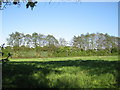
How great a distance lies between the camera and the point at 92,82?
3.88 m

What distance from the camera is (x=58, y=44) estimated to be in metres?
37.2

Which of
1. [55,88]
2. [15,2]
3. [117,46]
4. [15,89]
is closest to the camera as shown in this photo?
[15,2]

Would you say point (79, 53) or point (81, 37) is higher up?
point (81, 37)

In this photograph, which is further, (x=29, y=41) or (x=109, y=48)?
(x=109, y=48)

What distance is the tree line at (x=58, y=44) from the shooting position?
29.6 m

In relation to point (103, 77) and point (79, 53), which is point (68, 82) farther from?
point (79, 53)

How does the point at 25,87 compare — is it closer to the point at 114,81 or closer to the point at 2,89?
the point at 2,89

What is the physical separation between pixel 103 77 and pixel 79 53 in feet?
92.2

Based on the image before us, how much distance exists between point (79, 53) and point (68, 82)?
2893cm

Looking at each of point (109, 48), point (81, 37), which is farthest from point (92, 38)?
point (109, 48)

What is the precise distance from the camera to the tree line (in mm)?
29641

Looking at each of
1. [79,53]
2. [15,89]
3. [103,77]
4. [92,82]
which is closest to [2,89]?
[15,89]

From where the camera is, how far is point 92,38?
117ft

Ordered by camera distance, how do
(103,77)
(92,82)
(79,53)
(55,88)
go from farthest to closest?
1. (79,53)
2. (103,77)
3. (92,82)
4. (55,88)
